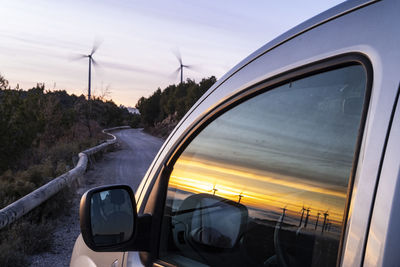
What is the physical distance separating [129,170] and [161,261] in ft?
42.4

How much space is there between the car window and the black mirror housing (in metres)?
0.14

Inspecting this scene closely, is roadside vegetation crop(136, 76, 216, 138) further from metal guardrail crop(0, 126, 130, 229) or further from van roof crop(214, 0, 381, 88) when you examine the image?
van roof crop(214, 0, 381, 88)

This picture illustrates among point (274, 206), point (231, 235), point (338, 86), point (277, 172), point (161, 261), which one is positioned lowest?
point (161, 261)

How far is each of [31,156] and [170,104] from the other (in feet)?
118

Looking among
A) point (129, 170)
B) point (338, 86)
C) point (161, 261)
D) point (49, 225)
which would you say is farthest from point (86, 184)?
point (338, 86)

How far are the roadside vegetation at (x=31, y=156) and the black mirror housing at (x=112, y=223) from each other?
3.77 m

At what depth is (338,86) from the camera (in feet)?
4.09

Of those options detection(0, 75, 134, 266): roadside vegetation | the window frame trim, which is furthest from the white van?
detection(0, 75, 134, 266): roadside vegetation

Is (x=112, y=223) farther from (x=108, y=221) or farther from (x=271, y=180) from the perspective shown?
(x=271, y=180)

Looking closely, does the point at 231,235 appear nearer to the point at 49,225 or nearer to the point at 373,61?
the point at 373,61

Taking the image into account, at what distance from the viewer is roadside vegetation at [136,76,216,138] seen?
127 feet

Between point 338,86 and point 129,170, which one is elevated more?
point 338,86

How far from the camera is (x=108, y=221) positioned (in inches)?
72.1

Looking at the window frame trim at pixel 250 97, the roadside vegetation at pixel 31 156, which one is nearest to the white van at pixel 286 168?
the window frame trim at pixel 250 97
